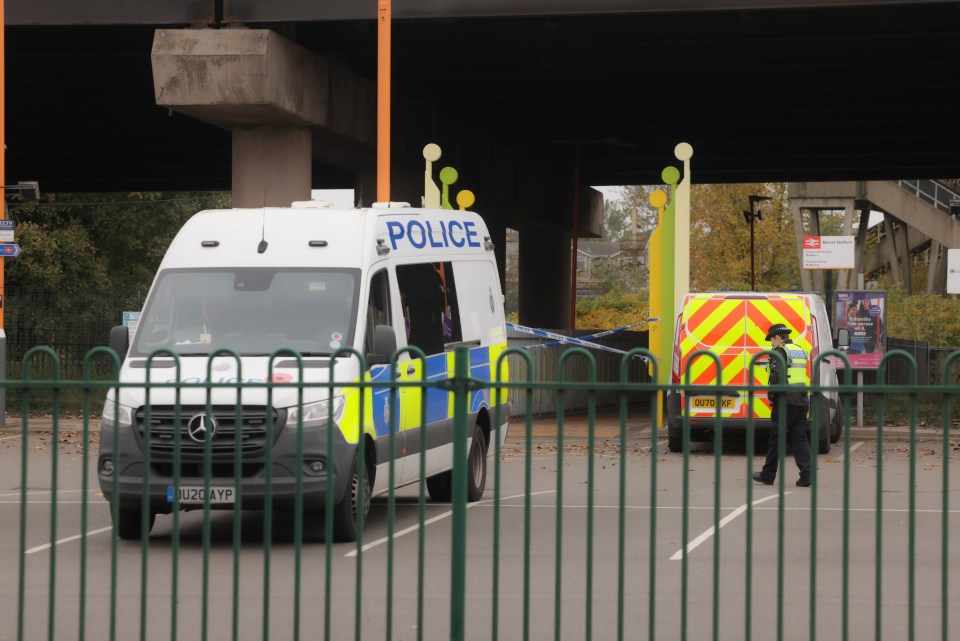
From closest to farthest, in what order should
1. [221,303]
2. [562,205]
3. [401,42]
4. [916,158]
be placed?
[221,303], [401,42], [916,158], [562,205]

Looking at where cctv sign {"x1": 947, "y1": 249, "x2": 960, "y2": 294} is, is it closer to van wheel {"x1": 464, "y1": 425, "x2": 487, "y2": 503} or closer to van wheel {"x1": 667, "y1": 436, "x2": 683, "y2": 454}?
van wheel {"x1": 667, "y1": 436, "x2": 683, "y2": 454}

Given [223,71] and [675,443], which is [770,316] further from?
[223,71]

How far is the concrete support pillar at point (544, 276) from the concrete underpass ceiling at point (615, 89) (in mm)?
5570

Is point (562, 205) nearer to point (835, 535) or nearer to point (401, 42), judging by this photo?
point (401, 42)

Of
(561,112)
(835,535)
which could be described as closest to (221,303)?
(835,535)

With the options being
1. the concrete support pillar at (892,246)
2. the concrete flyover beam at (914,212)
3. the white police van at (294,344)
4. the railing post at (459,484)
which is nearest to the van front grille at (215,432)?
the white police van at (294,344)

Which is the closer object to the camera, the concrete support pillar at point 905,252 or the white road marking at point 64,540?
the white road marking at point 64,540

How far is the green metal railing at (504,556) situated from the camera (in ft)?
18.5

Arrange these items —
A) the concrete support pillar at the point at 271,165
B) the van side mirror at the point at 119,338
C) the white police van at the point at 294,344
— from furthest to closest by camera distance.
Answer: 1. the concrete support pillar at the point at 271,165
2. the van side mirror at the point at 119,338
3. the white police van at the point at 294,344

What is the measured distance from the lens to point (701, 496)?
46.3 feet

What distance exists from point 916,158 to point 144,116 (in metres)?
19.1

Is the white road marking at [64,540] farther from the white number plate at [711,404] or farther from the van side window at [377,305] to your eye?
the white number plate at [711,404]

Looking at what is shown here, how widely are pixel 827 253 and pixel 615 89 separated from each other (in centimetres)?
628

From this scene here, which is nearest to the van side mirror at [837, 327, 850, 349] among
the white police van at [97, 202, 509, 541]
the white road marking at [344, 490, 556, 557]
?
the white road marking at [344, 490, 556, 557]
